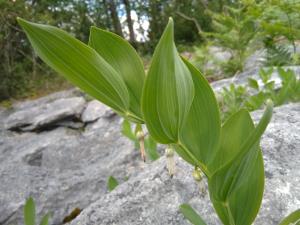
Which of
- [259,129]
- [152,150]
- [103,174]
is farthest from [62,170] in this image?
[259,129]

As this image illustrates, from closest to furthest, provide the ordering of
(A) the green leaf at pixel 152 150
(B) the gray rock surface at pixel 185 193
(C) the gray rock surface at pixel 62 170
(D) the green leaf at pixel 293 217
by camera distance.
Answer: (D) the green leaf at pixel 293 217 < (B) the gray rock surface at pixel 185 193 < (A) the green leaf at pixel 152 150 < (C) the gray rock surface at pixel 62 170

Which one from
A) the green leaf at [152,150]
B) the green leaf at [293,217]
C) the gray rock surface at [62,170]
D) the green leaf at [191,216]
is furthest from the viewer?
the gray rock surface at [62,170]

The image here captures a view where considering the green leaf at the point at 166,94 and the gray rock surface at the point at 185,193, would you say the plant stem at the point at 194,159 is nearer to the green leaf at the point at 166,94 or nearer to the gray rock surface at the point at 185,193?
the green leaf at the point at 166,94

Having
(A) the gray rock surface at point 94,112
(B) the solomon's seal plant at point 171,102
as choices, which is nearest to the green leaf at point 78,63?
(B) the solomon's seal plant at point 171,102

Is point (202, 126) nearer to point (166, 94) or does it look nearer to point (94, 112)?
point (166, 94)

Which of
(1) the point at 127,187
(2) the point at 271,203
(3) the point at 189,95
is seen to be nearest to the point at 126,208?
(1) the point at 127,187
